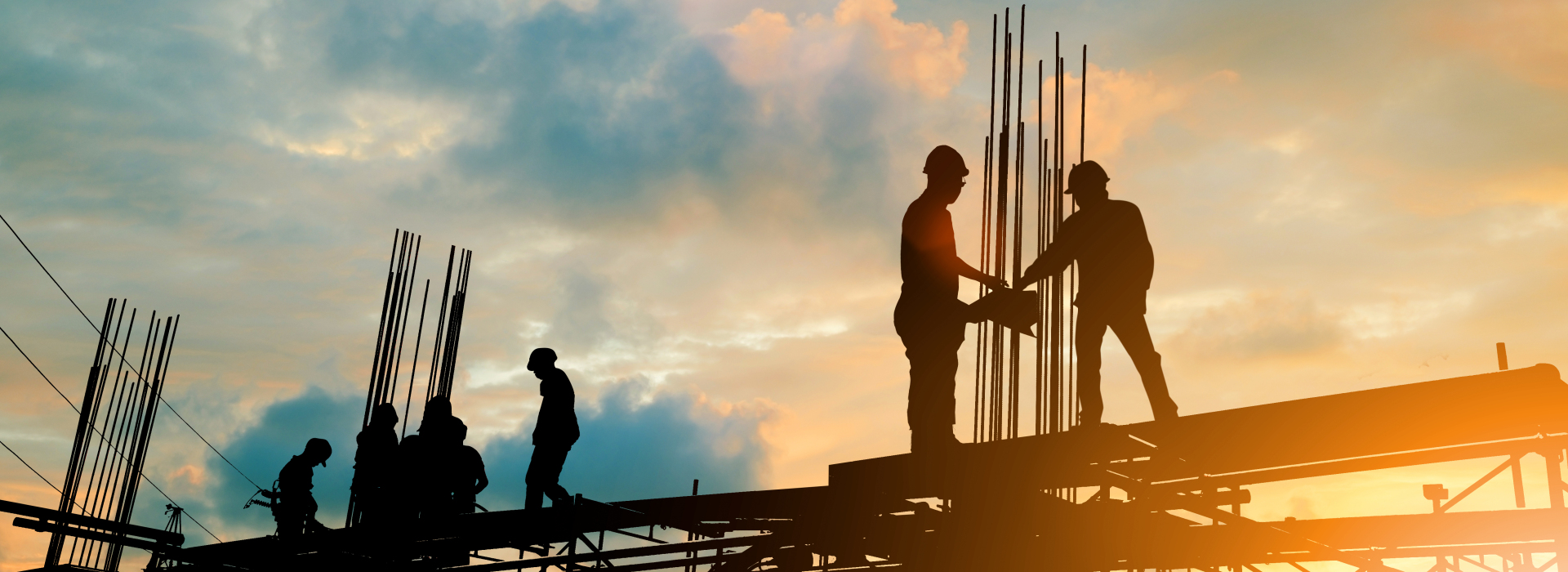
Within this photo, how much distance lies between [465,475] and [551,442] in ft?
5.86

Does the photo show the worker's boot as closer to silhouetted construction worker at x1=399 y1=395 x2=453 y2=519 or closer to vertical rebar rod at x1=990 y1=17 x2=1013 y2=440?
vertical rebar rod at x1=990 y1=17 x2=1013 y2=440

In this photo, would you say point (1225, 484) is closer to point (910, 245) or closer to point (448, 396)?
point (910, 245)

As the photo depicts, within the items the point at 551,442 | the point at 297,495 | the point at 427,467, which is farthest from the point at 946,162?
the point at 297,495

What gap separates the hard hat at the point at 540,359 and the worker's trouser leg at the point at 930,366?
4.55m

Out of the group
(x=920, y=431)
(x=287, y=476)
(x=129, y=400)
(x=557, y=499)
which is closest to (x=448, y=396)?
(x=287, y=476)

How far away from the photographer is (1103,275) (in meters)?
6.48

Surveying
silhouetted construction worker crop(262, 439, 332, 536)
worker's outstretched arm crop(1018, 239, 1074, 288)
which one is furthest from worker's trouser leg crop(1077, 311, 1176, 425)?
silhouetted construction worker crop(262, 439, 332, 536)

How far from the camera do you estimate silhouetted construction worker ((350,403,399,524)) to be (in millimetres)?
10562

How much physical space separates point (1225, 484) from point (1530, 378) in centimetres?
214

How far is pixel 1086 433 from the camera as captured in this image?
6.19 meters

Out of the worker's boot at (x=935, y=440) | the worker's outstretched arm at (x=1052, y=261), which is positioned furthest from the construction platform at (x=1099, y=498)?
the worker's outstretched arm at (x=1052, y=261)

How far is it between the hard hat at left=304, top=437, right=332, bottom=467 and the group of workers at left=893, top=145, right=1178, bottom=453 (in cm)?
764

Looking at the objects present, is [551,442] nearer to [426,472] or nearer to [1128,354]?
[426,472]

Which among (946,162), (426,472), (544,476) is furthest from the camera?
(426,472)
